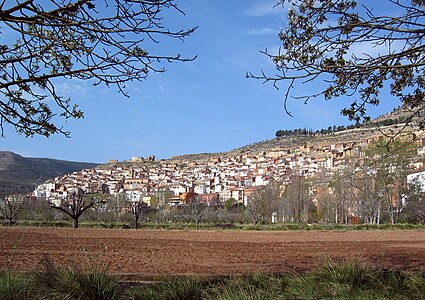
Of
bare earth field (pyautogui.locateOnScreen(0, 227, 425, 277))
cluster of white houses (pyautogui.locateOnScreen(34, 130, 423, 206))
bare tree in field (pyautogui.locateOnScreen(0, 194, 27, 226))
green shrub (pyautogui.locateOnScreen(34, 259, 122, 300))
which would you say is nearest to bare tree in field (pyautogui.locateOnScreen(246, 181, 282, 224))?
bare tree in field (pyautogui.locateOnScreen(0, 194, 27, 226))

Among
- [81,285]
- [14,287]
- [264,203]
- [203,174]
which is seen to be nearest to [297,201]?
[264,203]

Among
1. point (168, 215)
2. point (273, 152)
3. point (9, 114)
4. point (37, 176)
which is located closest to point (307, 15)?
point (9, 114)

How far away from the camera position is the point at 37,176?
9925cm

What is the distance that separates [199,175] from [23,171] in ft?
218

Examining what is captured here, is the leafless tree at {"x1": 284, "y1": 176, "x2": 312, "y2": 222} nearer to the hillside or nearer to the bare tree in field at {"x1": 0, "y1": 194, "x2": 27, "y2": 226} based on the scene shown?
the bare tree in field at {"x1": 0, "y1": 194, "x2": 27, "y2": 226}

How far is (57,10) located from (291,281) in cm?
412

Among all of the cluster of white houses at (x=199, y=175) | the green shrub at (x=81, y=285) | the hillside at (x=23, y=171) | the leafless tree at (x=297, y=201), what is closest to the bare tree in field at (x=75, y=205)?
the leafless tree at (x=297, y=201)

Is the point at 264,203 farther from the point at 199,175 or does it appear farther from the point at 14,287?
the point at 199,175

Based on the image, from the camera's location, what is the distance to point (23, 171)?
92375 millimetres

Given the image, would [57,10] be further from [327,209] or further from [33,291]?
[327,209]

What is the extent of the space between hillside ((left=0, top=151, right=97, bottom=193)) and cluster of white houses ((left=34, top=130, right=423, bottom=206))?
103 inches

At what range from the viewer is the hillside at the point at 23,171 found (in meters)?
79.9

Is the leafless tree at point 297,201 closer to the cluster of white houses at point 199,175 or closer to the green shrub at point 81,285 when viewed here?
the cluster of white houses at point 199,175

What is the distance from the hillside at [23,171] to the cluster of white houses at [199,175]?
261 cm
